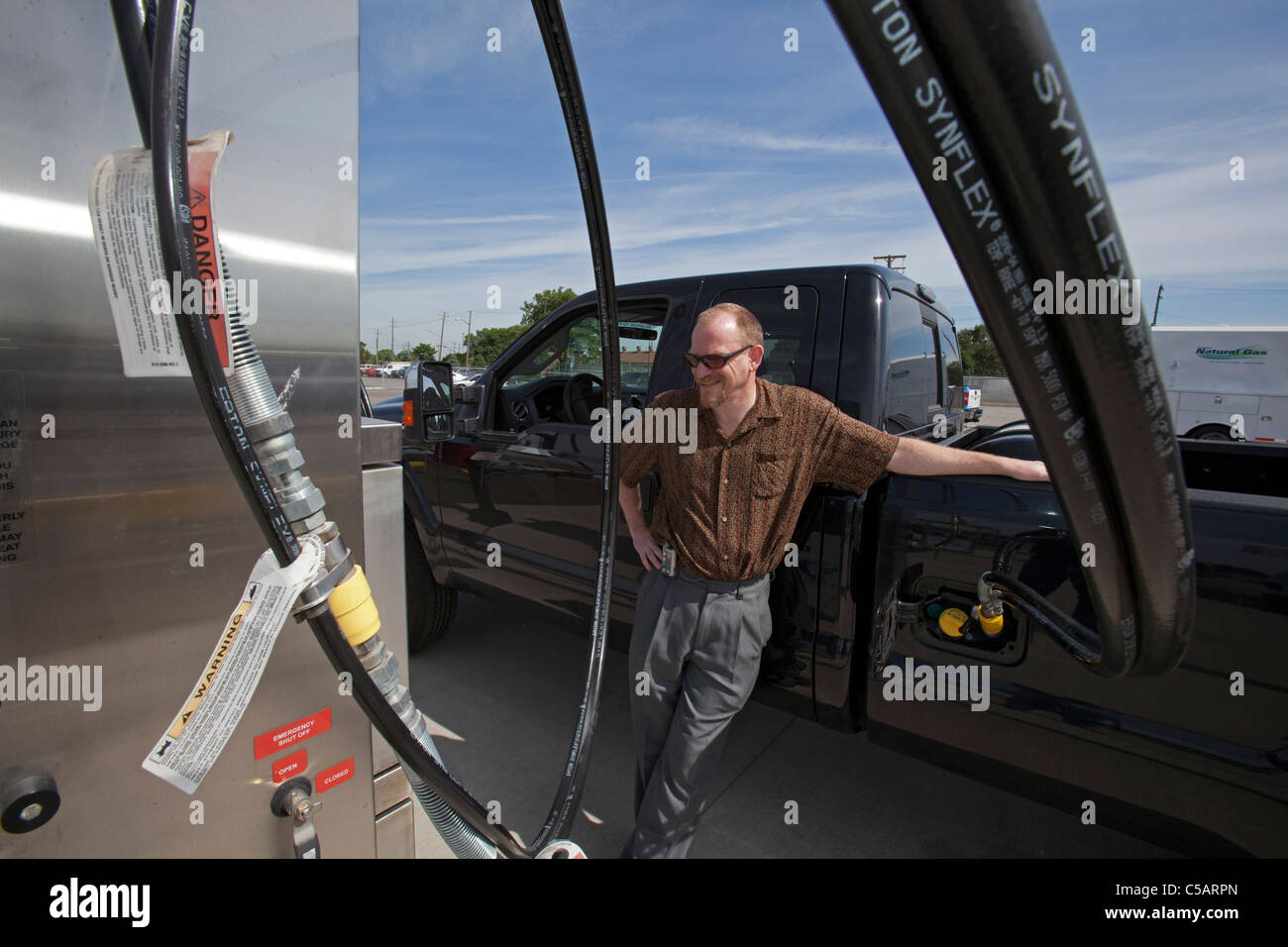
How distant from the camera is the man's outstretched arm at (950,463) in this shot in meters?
1.87

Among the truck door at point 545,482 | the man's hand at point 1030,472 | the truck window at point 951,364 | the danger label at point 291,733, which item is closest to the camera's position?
the danger label at point 291,733

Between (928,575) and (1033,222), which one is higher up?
(1033,222)

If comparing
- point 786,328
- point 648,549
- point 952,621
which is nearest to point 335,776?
point 648,549

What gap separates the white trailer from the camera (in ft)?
43.8

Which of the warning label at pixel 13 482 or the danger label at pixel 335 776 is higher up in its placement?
the warning label at pixel 13 482

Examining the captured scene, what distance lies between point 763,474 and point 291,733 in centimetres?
142

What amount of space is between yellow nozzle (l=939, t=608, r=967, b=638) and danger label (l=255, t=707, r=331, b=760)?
1.65m

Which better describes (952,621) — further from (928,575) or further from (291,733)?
(291,733)

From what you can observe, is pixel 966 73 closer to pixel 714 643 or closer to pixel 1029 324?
pixel 1029 324

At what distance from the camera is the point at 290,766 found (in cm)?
128

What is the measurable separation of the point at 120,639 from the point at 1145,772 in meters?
2.30

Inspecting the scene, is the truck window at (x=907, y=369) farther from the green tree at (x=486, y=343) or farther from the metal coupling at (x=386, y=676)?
the green tree at (x=486, y=343)

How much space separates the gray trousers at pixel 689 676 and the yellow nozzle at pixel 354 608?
51.8 inches

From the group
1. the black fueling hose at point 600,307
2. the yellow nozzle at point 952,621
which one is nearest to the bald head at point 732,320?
the black fueling hose at point 600,307
